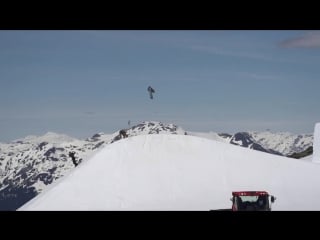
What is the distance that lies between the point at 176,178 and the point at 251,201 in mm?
21292

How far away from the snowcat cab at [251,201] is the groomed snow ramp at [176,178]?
14.4 m

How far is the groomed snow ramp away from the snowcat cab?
567 inches

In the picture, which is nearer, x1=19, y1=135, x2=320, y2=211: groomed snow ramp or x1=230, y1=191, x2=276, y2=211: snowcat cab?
x1=230, y1=191, x2=276, y2=211: snowcat cab

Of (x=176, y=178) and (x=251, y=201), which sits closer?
(x=251, y=201)

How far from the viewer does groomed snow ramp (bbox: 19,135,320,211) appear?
4125 centimetres

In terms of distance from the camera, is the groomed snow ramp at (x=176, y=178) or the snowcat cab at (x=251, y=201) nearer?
the snowcat cab at (x=251, y=201)

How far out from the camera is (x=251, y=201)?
26734 mm

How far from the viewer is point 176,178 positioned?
157 feet

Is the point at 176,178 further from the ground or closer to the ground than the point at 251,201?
further from the ground

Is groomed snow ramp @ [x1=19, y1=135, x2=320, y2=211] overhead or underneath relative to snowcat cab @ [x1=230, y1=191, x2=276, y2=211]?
overhead

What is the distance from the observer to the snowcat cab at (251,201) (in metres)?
25.8

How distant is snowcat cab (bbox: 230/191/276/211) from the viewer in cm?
2575

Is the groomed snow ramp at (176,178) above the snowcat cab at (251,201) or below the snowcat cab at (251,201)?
above
